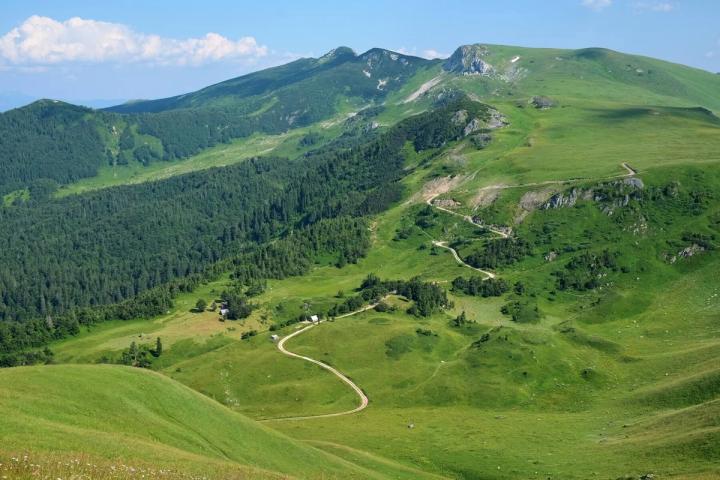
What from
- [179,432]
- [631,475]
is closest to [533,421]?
[631,475]

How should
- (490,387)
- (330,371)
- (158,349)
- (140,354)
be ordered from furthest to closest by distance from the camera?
1. (158,349)
2. (140,354)
3. (330,371)
4. (490,387)

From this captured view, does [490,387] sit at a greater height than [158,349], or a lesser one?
greater

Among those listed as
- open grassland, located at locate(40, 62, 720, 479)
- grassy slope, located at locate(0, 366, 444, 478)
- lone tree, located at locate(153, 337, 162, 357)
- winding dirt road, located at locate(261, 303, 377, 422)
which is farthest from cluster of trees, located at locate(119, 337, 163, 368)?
grassy slope, located at locate(0, 366, 444, 478)

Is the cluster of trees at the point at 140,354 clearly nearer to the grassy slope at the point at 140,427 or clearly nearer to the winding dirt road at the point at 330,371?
the winding dirt road at the point at 330,371

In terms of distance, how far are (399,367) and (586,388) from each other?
4344 cm

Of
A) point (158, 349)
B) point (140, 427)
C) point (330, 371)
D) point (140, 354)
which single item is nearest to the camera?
point (140, 427)

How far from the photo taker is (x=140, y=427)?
66.6m

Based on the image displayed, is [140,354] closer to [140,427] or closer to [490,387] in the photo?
[490,387]

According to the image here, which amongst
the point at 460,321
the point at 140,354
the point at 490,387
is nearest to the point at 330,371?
the point at 490,387

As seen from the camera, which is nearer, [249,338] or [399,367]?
[399,367]

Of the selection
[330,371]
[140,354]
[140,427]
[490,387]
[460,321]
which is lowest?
[140,354]

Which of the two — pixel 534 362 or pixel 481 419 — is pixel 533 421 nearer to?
pixel 481 419

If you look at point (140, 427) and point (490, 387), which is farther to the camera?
point (490, 387)

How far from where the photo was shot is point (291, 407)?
14638 cm
